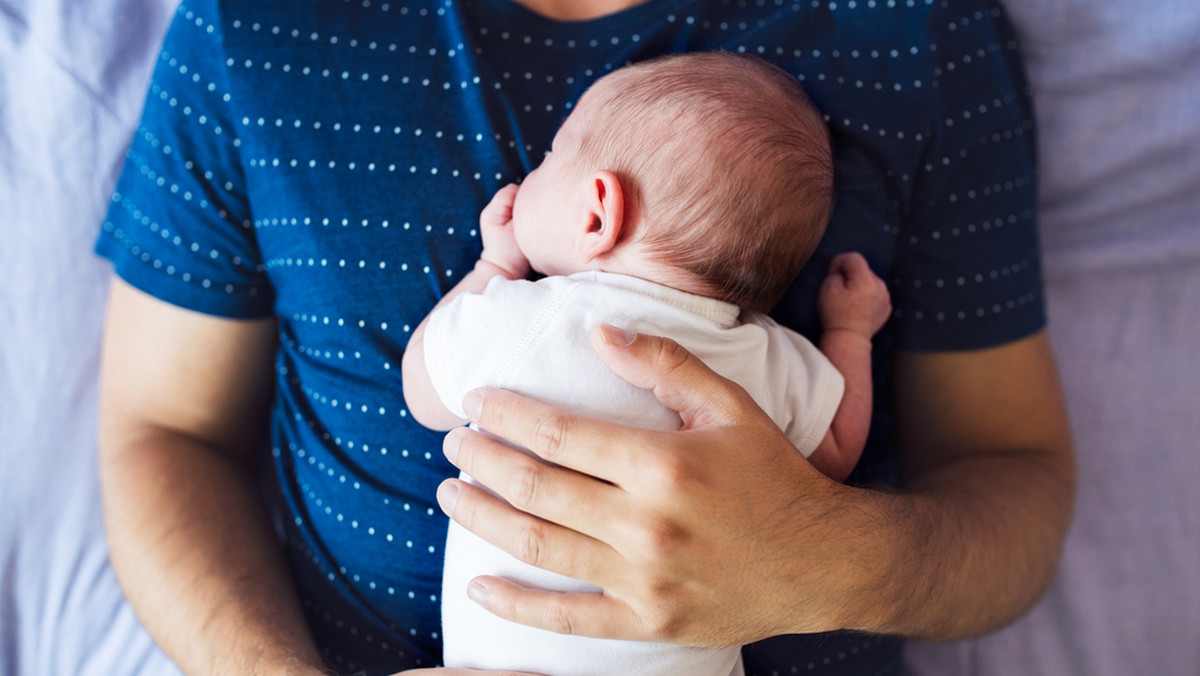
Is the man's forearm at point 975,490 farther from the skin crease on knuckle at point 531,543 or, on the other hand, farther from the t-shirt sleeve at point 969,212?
the skin crease on knuckle at point 531,543

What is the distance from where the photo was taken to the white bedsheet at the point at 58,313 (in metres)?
1.09

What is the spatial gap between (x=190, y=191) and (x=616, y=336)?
61 centimetres

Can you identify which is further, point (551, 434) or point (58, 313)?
point (58, 313)

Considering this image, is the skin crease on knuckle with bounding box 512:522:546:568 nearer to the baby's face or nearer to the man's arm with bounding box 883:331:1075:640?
the baby's face

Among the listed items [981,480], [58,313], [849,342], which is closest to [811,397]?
[849,342]

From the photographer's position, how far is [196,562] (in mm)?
943

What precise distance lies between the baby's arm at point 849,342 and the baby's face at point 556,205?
1.13 ft

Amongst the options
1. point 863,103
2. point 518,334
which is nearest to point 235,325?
point 518,334

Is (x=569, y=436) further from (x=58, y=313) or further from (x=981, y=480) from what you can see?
(x=58, y=313)

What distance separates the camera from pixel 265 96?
88 centimetres

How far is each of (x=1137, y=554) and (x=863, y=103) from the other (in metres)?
0.95

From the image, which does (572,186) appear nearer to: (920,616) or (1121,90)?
(920,616)

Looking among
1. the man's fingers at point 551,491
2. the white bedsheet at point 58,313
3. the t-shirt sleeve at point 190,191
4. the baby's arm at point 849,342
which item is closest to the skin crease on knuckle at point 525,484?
the man's fingers at point 551,491

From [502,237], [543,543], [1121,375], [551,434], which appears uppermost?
[502,237]
